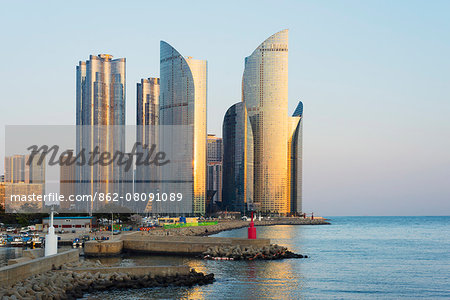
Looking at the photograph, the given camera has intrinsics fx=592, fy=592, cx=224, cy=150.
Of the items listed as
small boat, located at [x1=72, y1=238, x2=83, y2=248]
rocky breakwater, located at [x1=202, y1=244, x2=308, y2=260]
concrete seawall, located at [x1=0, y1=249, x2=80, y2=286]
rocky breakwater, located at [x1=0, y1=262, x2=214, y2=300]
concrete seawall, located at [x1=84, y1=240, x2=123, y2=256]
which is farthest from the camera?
small boat, located at [x1=72, y1=238, x2=83, y2=248]

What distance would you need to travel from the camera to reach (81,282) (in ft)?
134

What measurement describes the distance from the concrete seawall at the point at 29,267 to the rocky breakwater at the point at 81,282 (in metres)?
0.47

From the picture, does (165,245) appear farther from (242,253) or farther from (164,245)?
(242,253)

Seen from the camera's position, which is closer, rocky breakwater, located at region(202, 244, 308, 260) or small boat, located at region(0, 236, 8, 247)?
rocky breakwater, located at region(202, 244, 308, 260)

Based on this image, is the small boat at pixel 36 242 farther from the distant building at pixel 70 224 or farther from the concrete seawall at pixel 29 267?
the concrete seawall at pixel 29 267

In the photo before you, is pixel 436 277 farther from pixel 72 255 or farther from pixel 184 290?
pixel 72 255

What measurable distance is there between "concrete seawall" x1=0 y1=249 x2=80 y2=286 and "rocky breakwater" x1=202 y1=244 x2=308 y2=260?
58.7 feet

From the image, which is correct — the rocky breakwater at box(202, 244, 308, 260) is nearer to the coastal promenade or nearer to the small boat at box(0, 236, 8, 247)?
the coastal promenade

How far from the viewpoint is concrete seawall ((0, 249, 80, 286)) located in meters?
35.6

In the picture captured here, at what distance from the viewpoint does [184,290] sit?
4159cm

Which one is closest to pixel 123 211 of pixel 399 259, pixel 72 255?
pixel 399 259

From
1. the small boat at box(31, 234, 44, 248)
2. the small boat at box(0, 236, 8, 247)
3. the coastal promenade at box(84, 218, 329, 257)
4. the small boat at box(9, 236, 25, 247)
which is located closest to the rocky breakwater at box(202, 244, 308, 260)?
the coastal promenade at box(84, 218, 329, 257)

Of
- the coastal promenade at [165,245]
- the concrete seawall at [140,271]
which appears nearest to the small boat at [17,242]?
the coastal promenade at [165,245]

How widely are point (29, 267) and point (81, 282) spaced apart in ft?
12.2
